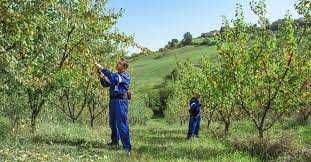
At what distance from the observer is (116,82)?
1481 cm

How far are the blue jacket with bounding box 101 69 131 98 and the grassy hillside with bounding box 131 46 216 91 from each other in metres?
75.0

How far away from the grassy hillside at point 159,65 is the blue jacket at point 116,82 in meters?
75.0

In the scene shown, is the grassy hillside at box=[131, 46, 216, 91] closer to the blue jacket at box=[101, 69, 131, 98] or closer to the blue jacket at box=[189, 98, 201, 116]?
the blue jacket at box=[189, 98, 201, 116]

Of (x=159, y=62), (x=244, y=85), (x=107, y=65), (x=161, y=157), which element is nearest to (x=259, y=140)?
(x=244, y=85)

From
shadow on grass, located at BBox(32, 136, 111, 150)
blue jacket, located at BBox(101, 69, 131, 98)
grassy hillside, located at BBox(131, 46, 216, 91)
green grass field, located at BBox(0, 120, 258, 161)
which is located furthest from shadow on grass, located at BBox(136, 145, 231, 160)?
grassy hillside, located at BBox(131, 46, 216, 91)

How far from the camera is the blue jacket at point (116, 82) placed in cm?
1477

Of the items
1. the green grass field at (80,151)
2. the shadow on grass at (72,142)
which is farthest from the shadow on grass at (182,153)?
the shadow on grass at (72,142)

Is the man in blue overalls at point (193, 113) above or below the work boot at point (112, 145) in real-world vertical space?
above

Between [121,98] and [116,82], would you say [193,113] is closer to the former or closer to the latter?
[121,98]

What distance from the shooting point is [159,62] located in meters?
116

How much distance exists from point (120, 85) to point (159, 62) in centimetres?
10141

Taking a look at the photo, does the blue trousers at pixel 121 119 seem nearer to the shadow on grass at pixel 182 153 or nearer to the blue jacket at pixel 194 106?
the shadow on grass at pixel 182 153

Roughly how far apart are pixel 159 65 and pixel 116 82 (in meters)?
97.9

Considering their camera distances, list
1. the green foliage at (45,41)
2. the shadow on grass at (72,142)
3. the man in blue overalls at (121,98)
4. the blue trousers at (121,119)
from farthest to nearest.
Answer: the shadow on grass at (72,142)
the blue trousers at (121,119)
the man in blue overalls at (121,98)
the green foliage at (45,41)
